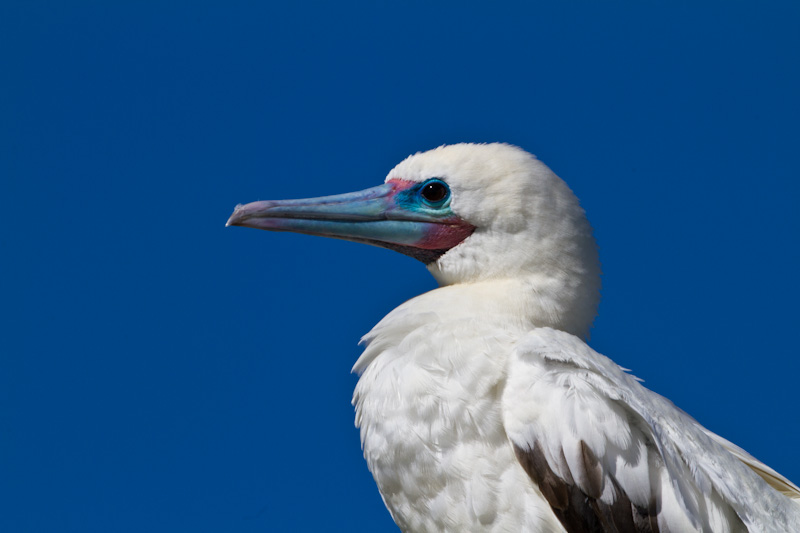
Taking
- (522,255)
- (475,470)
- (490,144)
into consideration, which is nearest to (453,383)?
(475,470)

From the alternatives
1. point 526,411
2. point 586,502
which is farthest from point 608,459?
point 526,411

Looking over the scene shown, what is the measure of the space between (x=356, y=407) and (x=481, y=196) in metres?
1.24

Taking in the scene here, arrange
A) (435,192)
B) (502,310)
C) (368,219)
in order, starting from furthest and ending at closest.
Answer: (368,219), (435,192), (502,310)

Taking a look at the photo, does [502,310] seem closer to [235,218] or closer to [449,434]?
[449,434]

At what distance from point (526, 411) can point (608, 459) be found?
0.42 metres

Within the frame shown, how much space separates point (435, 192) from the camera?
5887 millimetres

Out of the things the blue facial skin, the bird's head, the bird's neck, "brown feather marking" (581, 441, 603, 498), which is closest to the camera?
"brown feather marking" (581, 441, 603, 498)

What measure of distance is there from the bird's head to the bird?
0.01 metres

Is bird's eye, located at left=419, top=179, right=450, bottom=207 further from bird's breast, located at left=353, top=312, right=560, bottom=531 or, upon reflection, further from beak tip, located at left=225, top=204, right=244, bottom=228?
beak tip, located at left=225, top=204, right=244, bottom=228

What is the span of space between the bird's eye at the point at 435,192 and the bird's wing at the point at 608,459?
3.86 feet

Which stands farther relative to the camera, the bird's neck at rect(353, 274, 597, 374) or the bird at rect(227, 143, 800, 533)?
the bird's neck at rect(353, 274, 597, 374)

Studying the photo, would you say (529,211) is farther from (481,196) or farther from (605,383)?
(605,383)

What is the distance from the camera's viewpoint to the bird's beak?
5891 mm

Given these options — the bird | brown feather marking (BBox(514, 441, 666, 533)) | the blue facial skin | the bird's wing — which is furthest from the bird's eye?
brown feather marking (BBox(514, 441, 666, 533))
